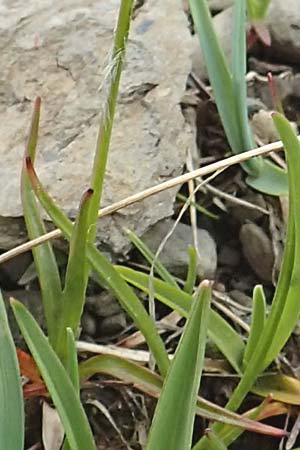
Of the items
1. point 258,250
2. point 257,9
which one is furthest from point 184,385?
point 257,9

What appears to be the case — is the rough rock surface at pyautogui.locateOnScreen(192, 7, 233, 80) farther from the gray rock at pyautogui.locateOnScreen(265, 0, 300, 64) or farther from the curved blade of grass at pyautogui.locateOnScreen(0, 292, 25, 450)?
the curved blade of grass at pyautogui.locateOnScreen(0, 292, 25, 450)

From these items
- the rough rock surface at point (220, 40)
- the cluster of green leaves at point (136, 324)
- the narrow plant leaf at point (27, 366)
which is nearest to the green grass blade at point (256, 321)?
the cluster of green leaves at point (136, 324)

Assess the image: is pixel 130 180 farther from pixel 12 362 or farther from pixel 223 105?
pixel 12 362

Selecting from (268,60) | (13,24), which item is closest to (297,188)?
(13,24)

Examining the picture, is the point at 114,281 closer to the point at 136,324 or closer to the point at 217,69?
the point at 136,324

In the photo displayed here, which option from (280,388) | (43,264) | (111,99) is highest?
(111,99)

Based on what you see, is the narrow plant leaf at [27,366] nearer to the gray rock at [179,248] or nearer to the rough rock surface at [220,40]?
the gray rock at [179,248]
